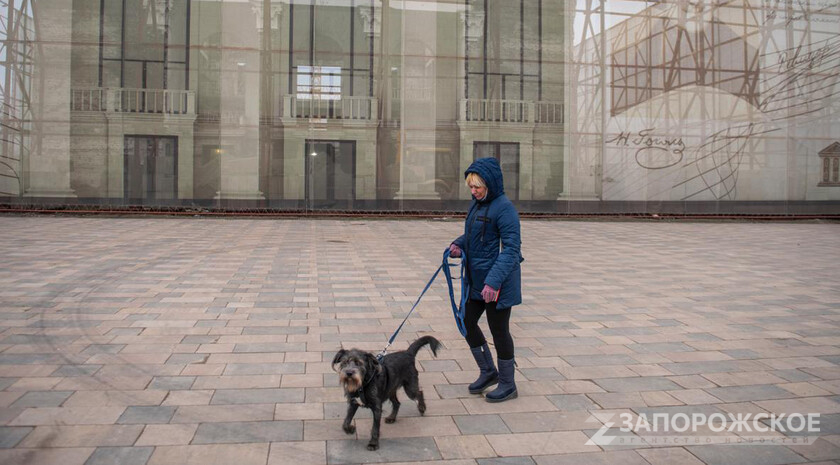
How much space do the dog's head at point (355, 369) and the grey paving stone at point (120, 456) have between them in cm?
109

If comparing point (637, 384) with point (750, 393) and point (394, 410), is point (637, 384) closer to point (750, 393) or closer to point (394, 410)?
point (750, 393)

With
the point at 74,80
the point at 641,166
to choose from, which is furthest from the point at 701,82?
the point at 74,80

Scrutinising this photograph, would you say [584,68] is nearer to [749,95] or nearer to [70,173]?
[749,95]

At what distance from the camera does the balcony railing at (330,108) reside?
20.7 metres

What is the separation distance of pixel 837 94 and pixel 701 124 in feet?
16.1

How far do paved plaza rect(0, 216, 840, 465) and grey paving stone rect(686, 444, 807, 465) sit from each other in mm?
14

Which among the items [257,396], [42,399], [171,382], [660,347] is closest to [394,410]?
[257,396]

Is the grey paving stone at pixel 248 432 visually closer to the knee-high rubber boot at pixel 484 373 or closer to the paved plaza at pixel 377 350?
the paved plaza at pixel 377 350

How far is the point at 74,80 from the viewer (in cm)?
1980

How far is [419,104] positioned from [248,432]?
18159 millimetres

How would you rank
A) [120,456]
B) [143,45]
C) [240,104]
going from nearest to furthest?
1. [120,456]
2. [143,45]
3. [240,104]

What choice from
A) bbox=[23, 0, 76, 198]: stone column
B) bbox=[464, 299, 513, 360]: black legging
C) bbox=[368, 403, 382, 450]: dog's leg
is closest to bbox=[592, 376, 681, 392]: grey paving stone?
bbox=[464, 299, 513, 360]: black legging

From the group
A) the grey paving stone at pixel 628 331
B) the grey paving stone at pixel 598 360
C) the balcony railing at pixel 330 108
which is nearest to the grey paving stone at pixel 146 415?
the grey paving stone at pixel 598 360

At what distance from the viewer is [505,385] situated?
175 inches
